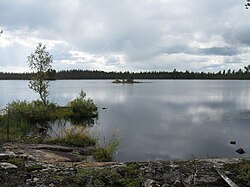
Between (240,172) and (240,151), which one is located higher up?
(240,172)

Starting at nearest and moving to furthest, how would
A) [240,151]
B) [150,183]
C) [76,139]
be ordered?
[150,183] < [76,139] < [240,151]

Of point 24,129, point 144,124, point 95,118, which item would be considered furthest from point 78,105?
point 24,129

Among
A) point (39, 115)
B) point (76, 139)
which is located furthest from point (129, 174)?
point (39, 115)

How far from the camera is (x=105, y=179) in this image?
6812mm

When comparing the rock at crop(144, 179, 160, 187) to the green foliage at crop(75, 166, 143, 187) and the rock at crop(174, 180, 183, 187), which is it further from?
the rock at crop(174, 180, 183, 187)

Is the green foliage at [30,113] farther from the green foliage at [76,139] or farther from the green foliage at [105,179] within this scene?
the green foliage at [105,179]

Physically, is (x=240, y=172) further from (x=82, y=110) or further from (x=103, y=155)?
(x=82, y=110)

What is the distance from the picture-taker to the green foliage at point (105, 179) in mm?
6714

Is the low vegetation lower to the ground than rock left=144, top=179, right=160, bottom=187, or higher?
lower

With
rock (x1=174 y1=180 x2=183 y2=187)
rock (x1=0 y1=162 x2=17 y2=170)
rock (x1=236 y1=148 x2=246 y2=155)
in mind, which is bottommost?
rock (x1=236 y1=148 x2=246 y2=155)

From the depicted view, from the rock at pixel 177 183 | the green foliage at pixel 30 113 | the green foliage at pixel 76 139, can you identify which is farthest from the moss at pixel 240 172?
the green foliage at pixel 30 113

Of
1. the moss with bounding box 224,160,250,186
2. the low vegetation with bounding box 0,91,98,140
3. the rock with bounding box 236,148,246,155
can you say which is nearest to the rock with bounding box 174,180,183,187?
the moss with bounding box 224,160,250,186

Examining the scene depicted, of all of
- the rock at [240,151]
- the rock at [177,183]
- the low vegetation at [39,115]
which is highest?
the rock at [177,183]

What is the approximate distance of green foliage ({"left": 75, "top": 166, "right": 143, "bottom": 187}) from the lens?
22.0 feet
